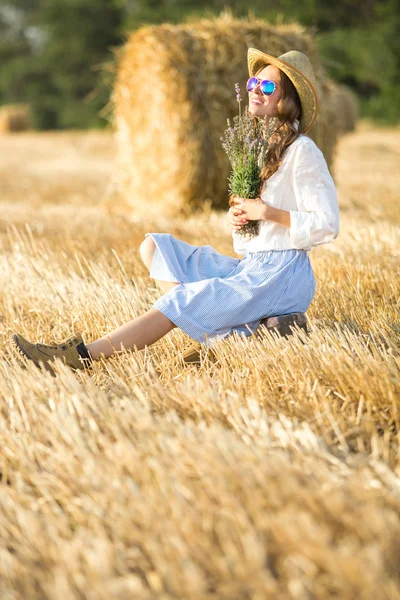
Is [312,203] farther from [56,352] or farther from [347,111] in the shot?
[347,111]

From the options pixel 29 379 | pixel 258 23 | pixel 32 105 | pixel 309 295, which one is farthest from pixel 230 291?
pixel 32 105

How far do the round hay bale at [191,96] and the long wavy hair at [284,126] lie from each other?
2850 millimetres

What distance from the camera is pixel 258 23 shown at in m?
5.64

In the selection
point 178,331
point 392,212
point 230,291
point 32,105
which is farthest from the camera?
point 32,105

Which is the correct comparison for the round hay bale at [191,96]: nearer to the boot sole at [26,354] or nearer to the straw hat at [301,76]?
the straw hat at [301,76]

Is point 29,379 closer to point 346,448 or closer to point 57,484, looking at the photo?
point 57,484

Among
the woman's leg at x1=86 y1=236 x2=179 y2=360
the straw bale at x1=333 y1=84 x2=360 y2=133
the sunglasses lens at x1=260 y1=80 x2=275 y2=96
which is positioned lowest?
the straw bale at x1=333 y1=84 x2=360 y2=133

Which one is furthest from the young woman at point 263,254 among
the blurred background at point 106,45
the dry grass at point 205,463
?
the blurred background at point 106,45

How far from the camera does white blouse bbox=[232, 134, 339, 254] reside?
2.49 m

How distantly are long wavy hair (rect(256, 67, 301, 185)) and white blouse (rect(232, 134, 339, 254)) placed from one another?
0.07 ft

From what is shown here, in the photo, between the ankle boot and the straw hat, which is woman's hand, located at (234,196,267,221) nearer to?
the straw hat

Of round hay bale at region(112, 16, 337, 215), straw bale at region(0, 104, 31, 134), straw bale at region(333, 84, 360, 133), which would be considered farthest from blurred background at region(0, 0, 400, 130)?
round hay bale at region(112, 16, 337, 215)

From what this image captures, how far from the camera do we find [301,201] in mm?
2547

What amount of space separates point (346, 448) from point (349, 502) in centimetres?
34
